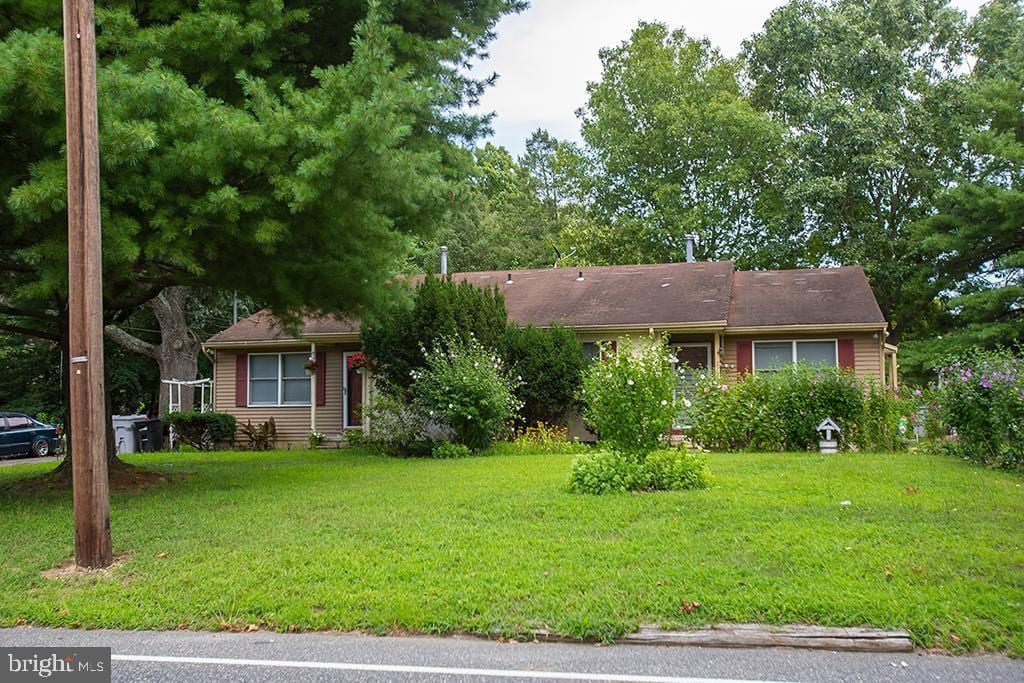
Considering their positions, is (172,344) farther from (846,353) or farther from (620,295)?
(846,353)

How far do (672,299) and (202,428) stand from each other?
11.9m

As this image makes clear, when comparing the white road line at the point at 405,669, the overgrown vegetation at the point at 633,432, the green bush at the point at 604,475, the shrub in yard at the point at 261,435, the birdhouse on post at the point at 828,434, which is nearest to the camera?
the white road line at the point at 405,669

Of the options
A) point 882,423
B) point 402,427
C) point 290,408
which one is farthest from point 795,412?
point 290,408

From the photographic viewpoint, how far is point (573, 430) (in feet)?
60.8

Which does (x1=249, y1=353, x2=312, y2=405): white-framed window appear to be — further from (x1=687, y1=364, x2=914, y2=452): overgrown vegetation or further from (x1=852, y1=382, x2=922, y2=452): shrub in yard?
(x1=852, y1=382, x2=922, y2=452): shrub in yard

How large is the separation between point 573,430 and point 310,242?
9.58m

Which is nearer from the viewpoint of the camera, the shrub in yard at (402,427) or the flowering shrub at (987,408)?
the flowering shrub at (987,408)

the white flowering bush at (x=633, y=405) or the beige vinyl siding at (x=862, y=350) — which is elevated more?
the beige vinyl siding at (x=862, y=350)

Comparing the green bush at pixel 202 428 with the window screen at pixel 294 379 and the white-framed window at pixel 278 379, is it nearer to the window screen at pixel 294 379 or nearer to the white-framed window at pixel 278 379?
the white-framed window at pixel 278 379

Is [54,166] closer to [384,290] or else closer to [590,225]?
[384,290]

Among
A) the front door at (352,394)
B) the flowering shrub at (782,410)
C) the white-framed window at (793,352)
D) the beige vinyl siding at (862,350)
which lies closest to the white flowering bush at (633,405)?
the flowering shrub at (782,410)

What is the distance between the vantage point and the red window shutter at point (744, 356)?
730 inches

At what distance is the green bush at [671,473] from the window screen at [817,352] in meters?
9.03

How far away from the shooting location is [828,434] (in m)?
14.1
